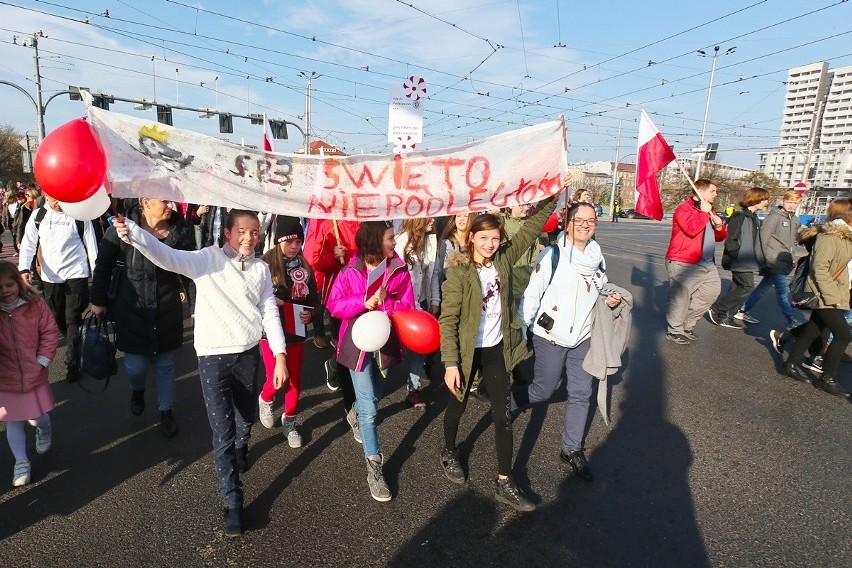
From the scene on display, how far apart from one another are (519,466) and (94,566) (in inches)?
98.0

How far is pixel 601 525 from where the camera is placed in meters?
2.87

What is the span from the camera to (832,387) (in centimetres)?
483

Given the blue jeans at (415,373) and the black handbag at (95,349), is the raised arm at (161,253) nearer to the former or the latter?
the black handbag at (95,349)

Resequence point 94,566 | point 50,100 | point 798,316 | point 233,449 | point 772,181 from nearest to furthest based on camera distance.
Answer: point 94,566 < point 233,449 < point 798,316 < point 50,100 < point 772,181

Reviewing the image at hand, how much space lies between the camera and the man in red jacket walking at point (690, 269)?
6.33 meters

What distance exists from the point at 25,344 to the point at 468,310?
2.81 m

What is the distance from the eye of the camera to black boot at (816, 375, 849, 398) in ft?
15.8

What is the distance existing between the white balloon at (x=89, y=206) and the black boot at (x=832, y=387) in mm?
6099

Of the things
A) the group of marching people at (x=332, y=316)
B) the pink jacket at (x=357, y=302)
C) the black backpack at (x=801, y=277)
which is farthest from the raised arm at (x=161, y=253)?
the black backpack at (x=801, y=277)

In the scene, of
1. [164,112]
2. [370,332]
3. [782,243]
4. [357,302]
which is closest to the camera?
[370,332]

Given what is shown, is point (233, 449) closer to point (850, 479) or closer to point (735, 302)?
point (850, 479)

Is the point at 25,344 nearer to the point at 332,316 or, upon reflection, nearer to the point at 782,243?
the point at 332,316

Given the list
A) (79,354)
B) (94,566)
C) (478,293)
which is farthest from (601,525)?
(79,354)

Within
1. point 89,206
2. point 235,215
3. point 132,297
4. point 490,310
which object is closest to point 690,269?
point 490,310
